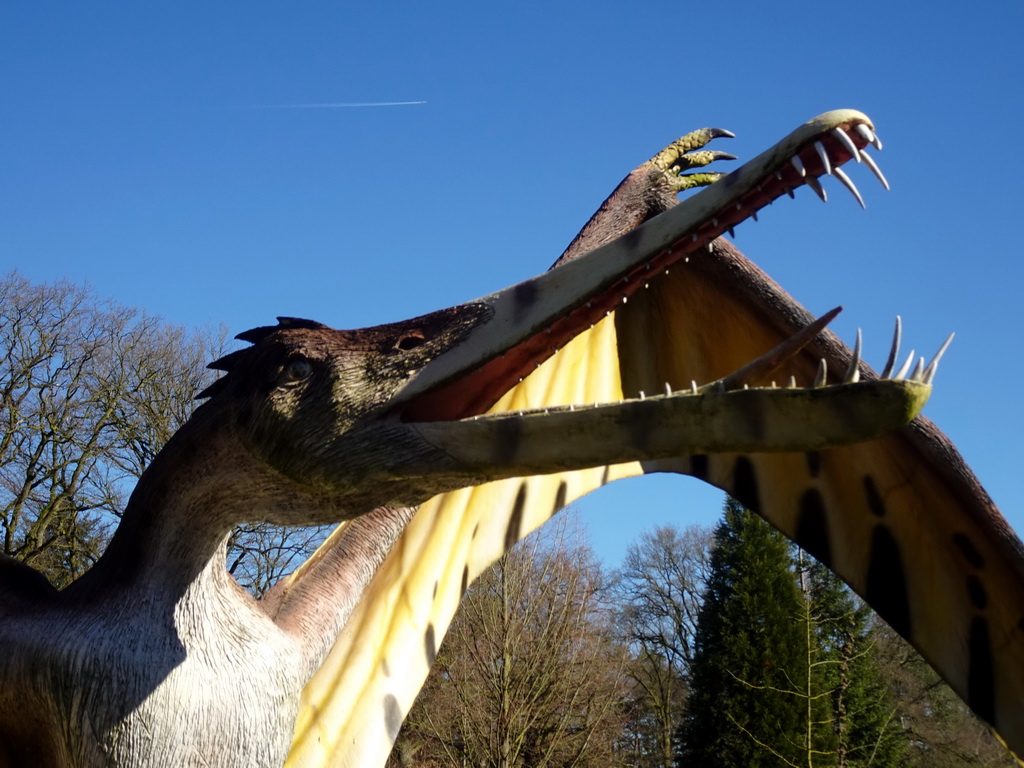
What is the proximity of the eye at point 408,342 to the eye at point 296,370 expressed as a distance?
8.2 inches

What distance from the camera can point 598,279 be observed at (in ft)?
6.76

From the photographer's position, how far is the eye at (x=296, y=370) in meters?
2.26

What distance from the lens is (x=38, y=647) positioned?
6.99ft

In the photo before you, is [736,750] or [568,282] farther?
[736,750]

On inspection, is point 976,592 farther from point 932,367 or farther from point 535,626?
point 535,626

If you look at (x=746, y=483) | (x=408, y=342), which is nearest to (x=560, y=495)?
(x=746, y=483)

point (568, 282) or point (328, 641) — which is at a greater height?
point (568, 282)

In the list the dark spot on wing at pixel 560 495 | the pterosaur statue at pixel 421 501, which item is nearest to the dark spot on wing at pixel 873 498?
the pterosaur statue at pixel 421 501

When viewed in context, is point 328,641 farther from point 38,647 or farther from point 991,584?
point 991,584

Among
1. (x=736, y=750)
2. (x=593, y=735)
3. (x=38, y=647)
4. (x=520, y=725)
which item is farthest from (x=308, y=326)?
(x=736, y=750)

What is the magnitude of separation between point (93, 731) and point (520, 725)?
540 inches

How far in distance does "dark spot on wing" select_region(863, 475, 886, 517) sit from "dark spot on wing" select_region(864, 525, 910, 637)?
48mm

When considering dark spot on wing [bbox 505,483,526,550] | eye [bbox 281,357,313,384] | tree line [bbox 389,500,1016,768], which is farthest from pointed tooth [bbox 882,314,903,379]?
tree line [bbox 389,500,1016,768]

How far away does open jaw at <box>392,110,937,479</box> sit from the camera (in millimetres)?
1681
